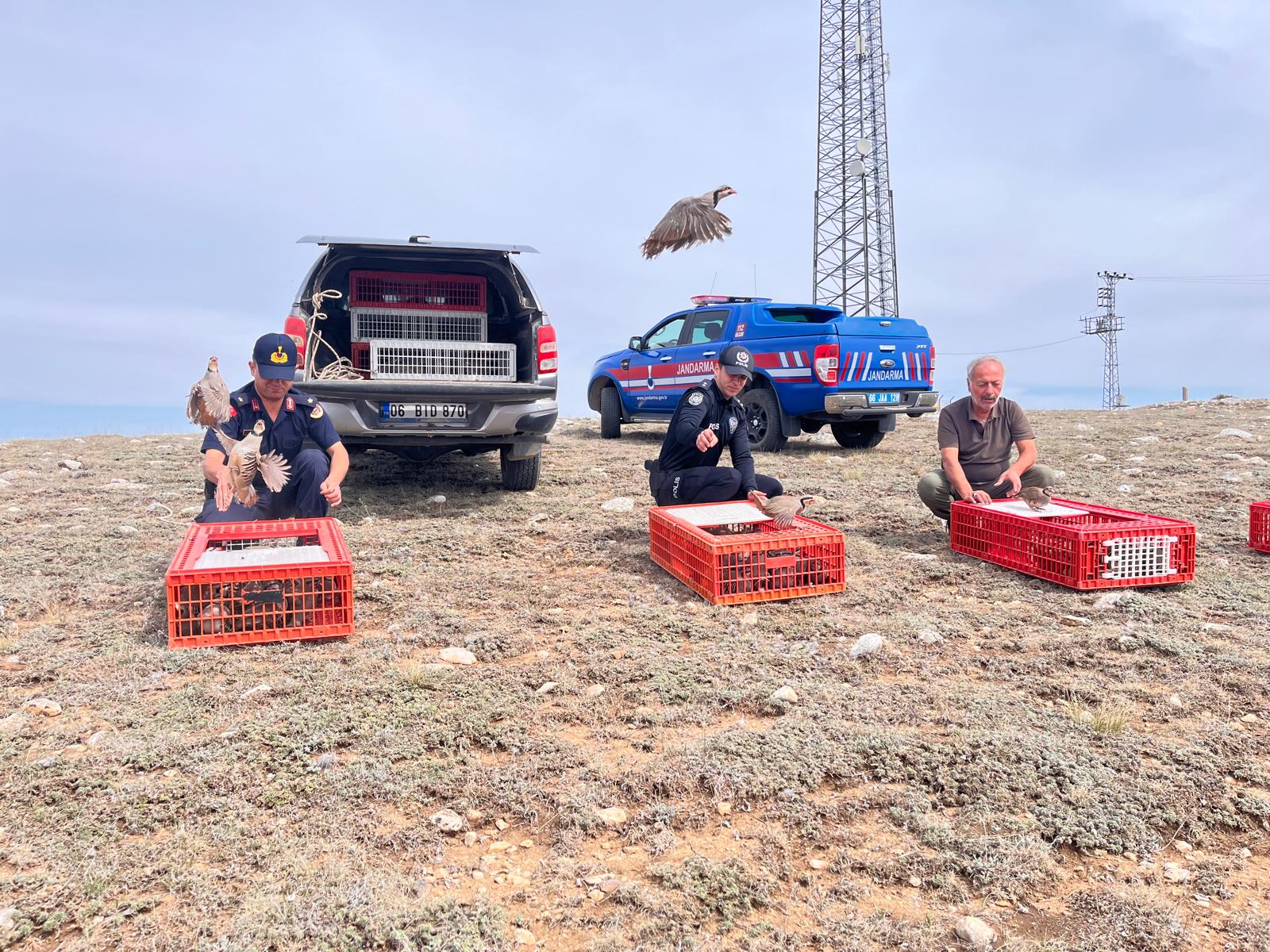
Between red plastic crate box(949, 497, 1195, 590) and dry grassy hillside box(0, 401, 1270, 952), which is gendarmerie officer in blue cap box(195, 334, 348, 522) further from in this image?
red plastic crate box(949, 497, 1195, 590)

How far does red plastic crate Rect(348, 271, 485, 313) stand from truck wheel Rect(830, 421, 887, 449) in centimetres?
484

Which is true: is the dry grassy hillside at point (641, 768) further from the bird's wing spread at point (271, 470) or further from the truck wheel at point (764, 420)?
the truck wheel at point (764, 420)

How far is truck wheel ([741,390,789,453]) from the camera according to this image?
9000 millimetres

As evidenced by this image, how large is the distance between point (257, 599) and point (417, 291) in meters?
3.97

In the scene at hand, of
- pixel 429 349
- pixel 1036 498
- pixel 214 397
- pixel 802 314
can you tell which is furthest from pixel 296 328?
pixel 802 314

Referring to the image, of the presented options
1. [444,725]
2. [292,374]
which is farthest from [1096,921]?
[292,374]

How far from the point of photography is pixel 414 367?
620 centimetres

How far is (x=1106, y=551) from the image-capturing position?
4008mm

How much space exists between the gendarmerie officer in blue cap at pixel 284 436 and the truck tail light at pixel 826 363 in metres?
5.31

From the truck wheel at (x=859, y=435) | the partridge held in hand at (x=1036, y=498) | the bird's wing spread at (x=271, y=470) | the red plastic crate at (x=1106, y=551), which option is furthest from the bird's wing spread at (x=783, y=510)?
the truck wheel at (x=859, y=435)

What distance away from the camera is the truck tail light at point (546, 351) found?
5.96m

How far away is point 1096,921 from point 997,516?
2986 mm

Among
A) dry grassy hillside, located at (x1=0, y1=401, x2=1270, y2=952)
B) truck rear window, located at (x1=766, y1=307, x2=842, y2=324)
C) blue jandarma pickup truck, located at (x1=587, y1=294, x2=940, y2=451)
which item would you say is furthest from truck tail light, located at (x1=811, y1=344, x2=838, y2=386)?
dry grassy hillside, located at (x1=0, y1=401, x2=1270, y2=952)

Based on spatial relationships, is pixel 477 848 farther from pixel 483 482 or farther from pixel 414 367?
pixel 483 482
